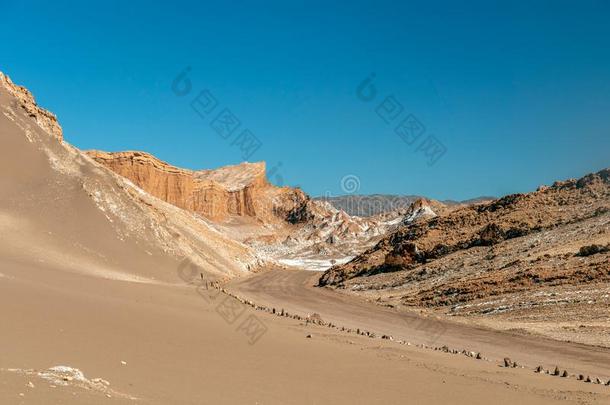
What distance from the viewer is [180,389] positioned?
292 inches

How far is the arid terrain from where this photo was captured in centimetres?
849

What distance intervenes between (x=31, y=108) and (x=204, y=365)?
45.3 m

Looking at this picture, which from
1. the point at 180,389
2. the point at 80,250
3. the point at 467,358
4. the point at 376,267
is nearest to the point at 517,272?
the point at 467,358

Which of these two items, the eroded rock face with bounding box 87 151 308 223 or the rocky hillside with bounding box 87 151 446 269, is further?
the eroded rock face with bounding box 87 151 308 223

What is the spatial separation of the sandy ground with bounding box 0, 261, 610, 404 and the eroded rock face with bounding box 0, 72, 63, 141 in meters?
37.2

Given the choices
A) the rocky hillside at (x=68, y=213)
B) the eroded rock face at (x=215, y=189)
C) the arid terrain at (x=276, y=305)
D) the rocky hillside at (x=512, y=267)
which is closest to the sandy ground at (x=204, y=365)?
the arid terrain at (x=276, y=305)

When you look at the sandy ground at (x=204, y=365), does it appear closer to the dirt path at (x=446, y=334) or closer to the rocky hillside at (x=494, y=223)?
the dirt path at (x=446, y=334)

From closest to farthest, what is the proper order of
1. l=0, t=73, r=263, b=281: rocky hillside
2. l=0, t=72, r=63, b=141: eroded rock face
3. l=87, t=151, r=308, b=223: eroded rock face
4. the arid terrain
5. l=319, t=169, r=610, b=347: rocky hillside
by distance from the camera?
the arid terrain < l=319, t=169, r=610, b=347: rocky hillside < l=0, t=73, r=263, b=281: rocky hillside < l=0, t=72, r=63, b=141: eroded rock face < l=87, t=151, r=308, b=223: eroded rock face

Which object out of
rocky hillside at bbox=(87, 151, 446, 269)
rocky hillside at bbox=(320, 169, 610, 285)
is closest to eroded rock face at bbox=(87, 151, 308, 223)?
rocky hillside at bbox=(87, 151, 446, 269)

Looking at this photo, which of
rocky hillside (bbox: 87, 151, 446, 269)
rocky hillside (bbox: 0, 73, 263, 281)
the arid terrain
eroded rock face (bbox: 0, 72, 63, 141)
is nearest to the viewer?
the arid terrain

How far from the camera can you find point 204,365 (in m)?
9.28

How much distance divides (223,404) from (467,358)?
9.39 m

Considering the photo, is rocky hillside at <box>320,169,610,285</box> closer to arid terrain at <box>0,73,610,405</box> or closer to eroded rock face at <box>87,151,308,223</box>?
arid terrain at <box>0,73,610,405</box>

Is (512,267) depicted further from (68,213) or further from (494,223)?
(68,213)
